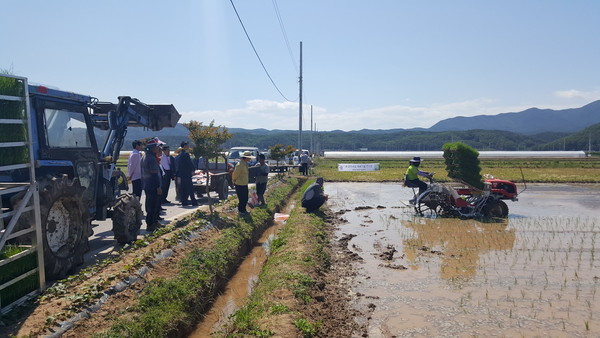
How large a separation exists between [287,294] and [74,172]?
4.07 meters

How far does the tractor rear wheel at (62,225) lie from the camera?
19.5 ft

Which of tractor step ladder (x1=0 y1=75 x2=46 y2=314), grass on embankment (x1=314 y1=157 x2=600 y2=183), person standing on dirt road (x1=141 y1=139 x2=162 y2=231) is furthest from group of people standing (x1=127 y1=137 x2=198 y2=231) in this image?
grass on embankment (x1=314 y1=157 x2=600 y2=183)

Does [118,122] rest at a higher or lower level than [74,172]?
higher

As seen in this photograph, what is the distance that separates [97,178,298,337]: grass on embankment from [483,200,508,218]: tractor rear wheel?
7769 mm

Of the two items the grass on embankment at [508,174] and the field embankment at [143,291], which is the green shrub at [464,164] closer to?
the grass on embankment at [508,174]

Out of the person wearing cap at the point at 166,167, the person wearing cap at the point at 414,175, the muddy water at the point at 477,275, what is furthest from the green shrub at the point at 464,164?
the person wearing cap at the point at 166,167

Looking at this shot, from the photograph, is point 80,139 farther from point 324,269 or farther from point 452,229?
point 452,229

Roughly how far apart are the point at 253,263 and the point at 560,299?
203 inches

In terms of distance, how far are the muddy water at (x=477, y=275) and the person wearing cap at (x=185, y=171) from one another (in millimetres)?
4811

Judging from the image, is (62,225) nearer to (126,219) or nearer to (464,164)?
(126,219)

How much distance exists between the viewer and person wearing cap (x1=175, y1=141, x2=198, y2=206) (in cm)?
1309

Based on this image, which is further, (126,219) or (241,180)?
(241,180)

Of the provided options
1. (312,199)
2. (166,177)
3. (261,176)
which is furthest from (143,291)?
(166,177)

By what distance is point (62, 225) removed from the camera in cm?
656
